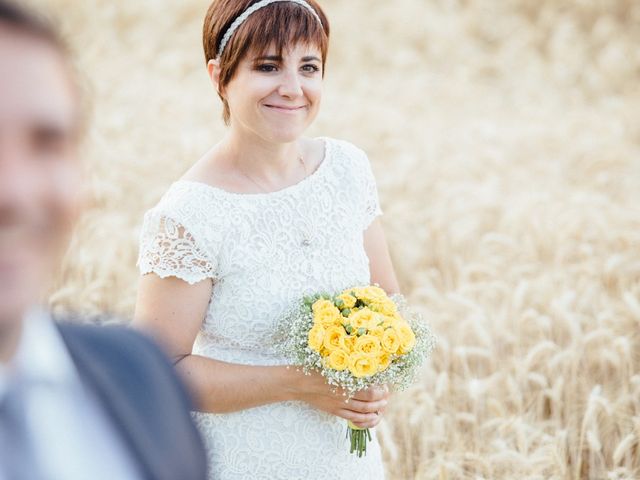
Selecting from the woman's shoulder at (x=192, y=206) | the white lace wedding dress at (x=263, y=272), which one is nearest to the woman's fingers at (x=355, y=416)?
the white lace wedding dress at (x=263, y=272)

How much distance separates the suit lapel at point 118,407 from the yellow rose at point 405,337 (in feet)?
5.32

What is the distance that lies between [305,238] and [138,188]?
13.7ft

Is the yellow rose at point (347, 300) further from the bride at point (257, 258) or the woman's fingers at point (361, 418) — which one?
the woman's fingers at point (361, 418)

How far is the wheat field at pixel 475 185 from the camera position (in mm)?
3879

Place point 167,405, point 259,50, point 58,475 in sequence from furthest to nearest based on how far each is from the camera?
point 259,50 < point 167,405 < point 58,475

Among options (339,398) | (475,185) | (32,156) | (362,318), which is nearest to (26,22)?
(32,156)

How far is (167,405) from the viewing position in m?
0.87

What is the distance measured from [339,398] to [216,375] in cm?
39

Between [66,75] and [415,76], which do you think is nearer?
[66,75]

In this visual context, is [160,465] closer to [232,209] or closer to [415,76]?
[232,209]

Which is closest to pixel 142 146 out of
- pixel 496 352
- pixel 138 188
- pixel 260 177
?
pixel 138 188

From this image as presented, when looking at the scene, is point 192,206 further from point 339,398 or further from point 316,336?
point 339,398

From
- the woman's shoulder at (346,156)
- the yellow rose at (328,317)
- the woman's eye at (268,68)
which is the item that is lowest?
the yellow rose at (328,317)

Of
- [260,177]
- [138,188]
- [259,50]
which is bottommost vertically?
[260,177]
